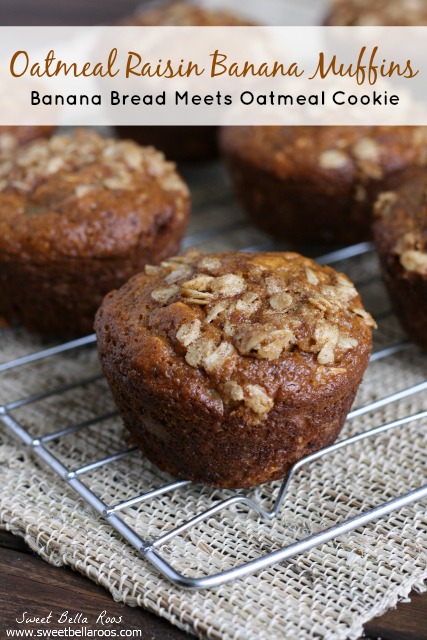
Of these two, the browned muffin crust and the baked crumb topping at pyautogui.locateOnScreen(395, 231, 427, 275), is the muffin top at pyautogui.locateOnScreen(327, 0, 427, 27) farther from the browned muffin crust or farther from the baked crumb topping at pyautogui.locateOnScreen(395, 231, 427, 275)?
the baked crumb topping at pyautogui.locateOnScreen(395, 231, 427, 275)

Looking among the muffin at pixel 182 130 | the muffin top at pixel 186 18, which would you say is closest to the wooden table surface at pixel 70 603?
the muffin at pixel 182 130

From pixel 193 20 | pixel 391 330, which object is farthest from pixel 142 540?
pixel 193 20

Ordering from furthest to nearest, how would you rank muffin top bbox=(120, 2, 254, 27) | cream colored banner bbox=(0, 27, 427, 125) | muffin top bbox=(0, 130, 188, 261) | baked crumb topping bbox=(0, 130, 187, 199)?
muffin top bbox=(120, 2, 254, 27), cream colored banner bbox=(0, 27, 427, 125), baked crumb topping bbox=(0, 130, 187, 199), muffin top bbox=(0, 130, 188, 261)

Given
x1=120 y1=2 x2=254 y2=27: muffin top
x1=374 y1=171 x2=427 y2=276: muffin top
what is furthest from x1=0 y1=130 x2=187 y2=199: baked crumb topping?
x1=120 y1=2 x2=254 y2=27: muffin top

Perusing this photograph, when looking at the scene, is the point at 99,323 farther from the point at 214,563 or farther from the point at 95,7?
the point at 95,7

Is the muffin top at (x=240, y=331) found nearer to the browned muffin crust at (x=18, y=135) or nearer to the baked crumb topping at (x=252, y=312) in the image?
the baked crumb topping at (x=252, y=312)
